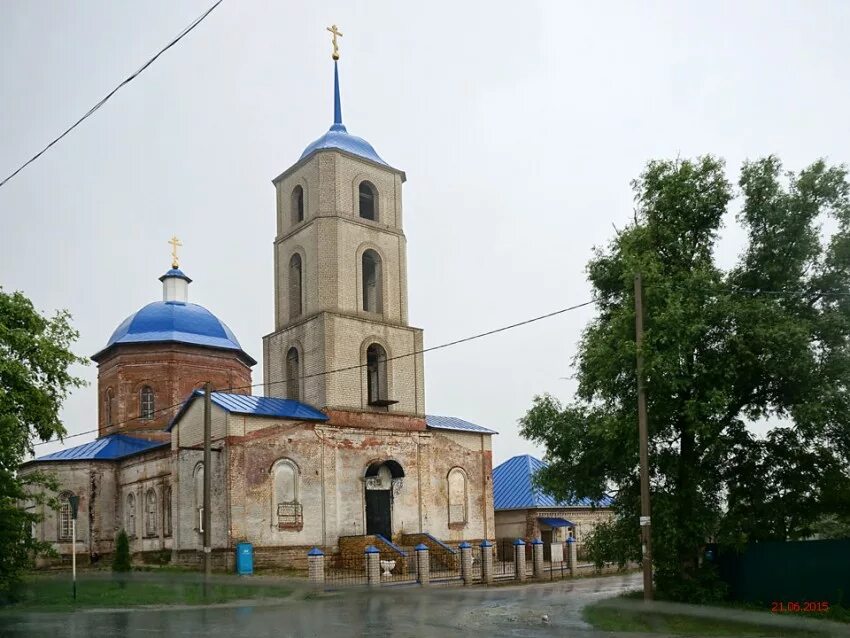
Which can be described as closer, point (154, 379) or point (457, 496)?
point (457, 496)

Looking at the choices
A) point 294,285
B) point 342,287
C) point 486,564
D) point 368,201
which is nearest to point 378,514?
point 486,564

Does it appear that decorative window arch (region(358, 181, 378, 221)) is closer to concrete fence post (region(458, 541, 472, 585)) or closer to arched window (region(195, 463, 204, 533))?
arched window (region(195, 463, 204, 533))

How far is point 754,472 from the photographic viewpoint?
20.9 metres

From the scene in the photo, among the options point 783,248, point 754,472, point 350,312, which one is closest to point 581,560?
point 350,312

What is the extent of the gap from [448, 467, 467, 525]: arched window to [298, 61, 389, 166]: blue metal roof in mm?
13772

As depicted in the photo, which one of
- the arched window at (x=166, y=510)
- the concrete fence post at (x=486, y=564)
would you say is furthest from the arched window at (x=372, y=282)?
the concrete fence post at (x=486, y=564)

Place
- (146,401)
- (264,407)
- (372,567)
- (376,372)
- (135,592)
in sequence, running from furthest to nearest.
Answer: (146,401) < (376,372) < (264,407) < (372,567) < (135,592)

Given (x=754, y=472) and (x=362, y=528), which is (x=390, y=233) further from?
(x=754, y=472)

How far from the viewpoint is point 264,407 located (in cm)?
3347

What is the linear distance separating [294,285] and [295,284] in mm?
70

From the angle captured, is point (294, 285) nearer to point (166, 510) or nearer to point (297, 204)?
point (297, 204)

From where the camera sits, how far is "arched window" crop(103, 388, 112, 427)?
4628 cm

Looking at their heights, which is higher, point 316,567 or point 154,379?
point 154,379

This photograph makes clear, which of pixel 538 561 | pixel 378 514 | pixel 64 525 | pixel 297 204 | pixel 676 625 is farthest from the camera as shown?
pixel 64 525
